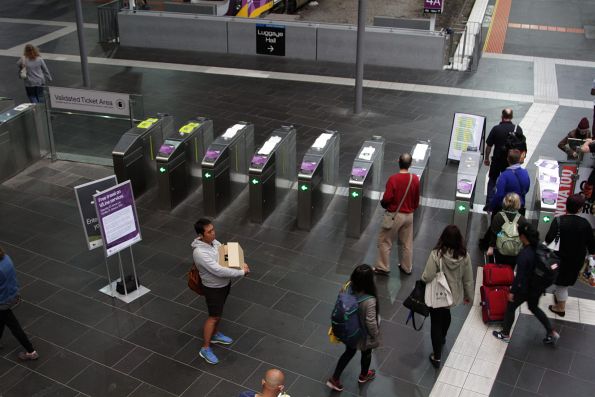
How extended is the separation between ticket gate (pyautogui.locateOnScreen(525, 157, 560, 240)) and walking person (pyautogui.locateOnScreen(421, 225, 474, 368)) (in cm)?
253

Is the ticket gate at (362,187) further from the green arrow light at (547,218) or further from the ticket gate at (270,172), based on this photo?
A: the green arrow light at (547,218)

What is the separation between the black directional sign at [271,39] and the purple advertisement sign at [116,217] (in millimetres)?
11066

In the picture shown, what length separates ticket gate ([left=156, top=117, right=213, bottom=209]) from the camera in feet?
34.9

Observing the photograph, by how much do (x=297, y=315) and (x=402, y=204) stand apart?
5.95ft

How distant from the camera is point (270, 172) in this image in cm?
1053

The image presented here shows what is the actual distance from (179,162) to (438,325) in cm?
511

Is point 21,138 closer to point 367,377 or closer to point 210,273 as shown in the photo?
point 210,273

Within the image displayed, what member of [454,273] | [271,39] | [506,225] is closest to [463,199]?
[506,225]

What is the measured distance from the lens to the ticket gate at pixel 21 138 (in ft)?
38.7

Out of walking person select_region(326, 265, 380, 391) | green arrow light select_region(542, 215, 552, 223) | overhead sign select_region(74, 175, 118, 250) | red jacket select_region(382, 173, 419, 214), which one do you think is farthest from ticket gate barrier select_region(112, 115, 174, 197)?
green arrow light select_region(542, 215, 552, 223)

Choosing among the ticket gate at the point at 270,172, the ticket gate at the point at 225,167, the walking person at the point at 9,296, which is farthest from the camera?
the ticket gate at the point at 225,167

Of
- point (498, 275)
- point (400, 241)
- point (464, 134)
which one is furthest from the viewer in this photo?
point (464, 134)

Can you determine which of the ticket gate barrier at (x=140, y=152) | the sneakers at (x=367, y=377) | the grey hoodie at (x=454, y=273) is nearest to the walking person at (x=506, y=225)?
the grey hoodie at (x=454, y=273)

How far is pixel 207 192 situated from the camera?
1056 centimetres
